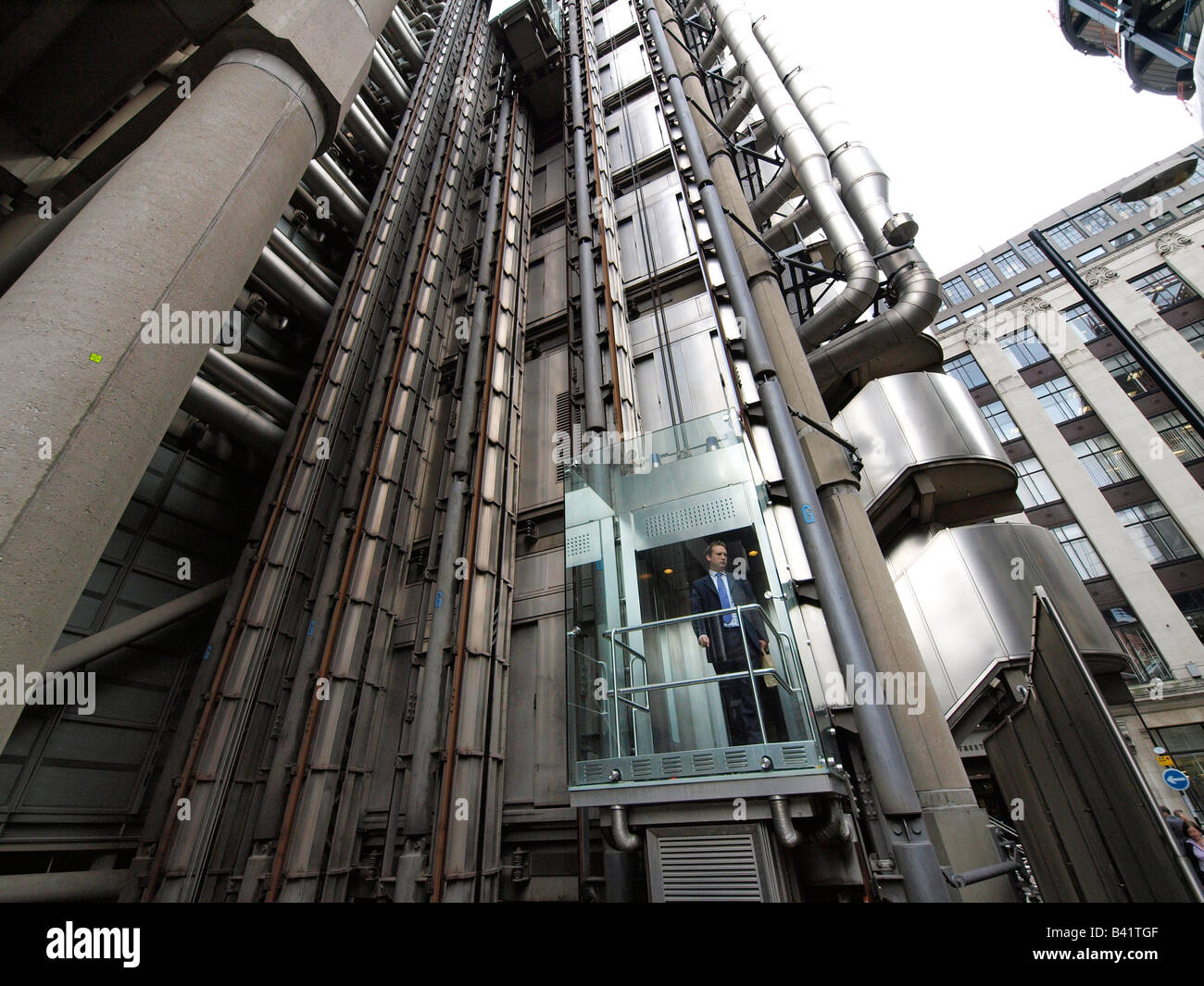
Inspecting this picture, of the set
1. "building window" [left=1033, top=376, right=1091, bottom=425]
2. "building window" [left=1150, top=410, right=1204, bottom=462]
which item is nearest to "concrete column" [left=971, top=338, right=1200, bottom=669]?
"building window" [left=1033, top=376, right=1091, bottom=425]

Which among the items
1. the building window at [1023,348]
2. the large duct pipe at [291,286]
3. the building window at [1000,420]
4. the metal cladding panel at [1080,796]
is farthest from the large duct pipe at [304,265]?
the building window at [1023,348]

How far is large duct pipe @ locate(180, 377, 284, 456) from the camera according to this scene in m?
9.23

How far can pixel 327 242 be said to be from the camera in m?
14.0

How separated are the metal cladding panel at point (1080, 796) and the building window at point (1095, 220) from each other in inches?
1558

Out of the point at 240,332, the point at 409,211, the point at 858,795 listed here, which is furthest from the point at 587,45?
the point at 858,795

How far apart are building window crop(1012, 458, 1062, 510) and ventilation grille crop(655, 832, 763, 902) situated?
1145 inches

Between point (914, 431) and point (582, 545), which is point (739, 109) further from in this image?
point (582, 545)

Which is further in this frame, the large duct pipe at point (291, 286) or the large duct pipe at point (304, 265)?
the large duct pipe at point (304, 265)

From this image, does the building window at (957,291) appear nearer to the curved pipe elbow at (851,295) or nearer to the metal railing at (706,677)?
the curved pipe elbow at (851,295)

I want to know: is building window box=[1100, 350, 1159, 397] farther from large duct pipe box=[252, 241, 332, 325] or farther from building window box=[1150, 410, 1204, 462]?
large duct pipe box=[252, 241, 332, 325]

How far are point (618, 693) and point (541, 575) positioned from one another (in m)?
3.60

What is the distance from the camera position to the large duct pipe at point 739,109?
508 inches

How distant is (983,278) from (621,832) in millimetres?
43409
